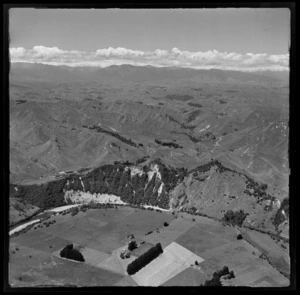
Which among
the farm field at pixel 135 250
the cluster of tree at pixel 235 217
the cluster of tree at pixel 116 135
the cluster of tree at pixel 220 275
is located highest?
the cluster of tree at pixel 116 135

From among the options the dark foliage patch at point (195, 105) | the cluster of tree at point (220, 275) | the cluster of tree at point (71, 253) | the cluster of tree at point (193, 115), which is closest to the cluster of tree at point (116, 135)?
the cluster of tree at point (193, 115)

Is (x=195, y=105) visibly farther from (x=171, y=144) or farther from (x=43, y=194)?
(x=43, y=194)

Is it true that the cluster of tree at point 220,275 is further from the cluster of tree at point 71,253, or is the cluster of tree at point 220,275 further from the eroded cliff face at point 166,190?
the eroded cliff face at point 166,190

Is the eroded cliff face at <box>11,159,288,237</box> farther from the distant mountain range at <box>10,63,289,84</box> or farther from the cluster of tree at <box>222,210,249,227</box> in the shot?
the distant mountain range at <box>10,63,289,84</box>

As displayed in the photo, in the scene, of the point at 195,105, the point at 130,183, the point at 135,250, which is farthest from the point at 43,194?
the point at 195,105
